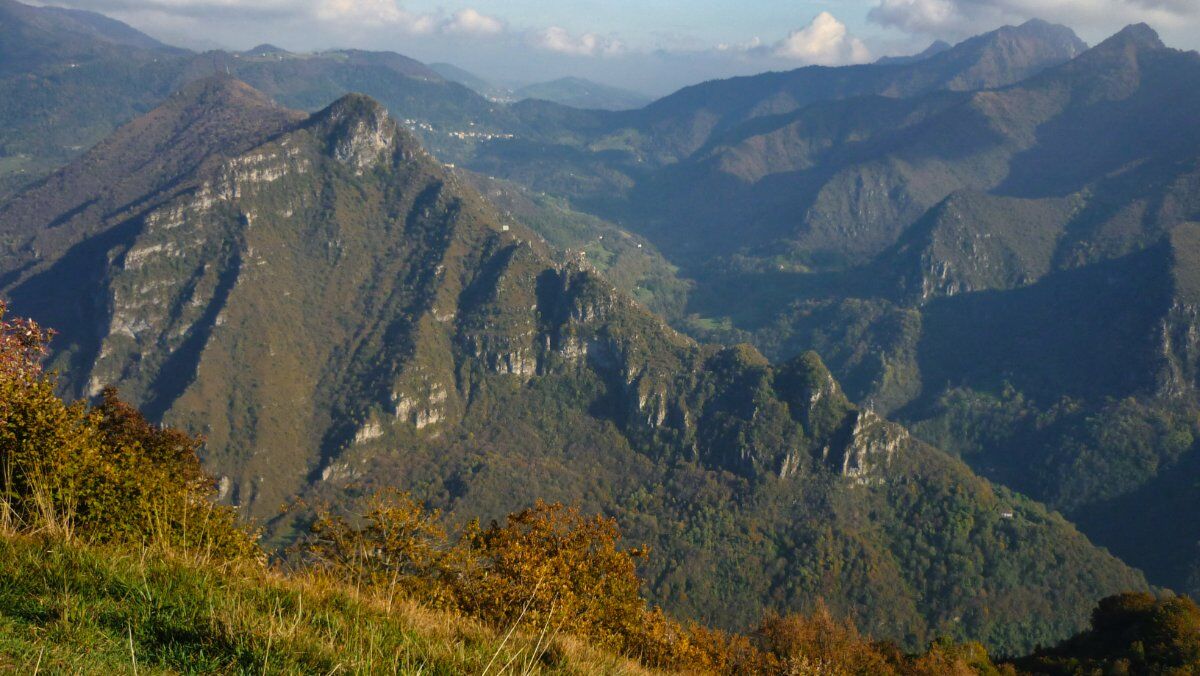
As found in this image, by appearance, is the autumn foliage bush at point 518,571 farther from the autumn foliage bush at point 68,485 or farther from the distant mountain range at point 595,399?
the distant mountain range at point 595,399

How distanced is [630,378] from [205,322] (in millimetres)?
84175

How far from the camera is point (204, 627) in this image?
27.0ft

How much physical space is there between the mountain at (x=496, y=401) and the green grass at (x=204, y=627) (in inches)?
3181

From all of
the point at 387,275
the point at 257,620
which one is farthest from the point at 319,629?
the point at 387,275

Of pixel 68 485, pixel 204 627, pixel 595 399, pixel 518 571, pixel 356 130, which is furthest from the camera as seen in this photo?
pixel 356 130

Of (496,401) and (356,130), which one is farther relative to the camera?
(356,130)

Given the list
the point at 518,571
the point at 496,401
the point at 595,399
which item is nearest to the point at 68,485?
the point at 518,571

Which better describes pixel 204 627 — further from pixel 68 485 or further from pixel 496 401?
pixel 496 401

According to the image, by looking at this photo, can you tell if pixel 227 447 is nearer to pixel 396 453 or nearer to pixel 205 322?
pixel 396 453

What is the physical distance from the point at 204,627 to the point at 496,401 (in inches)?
5106

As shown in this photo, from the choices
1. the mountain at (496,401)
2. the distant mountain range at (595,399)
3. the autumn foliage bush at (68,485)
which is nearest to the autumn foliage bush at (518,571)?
the autumn foliage bush at (68,485)

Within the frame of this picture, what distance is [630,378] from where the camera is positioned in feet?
436

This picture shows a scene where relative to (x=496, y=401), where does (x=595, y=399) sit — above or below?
above

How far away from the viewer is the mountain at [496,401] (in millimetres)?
95438
